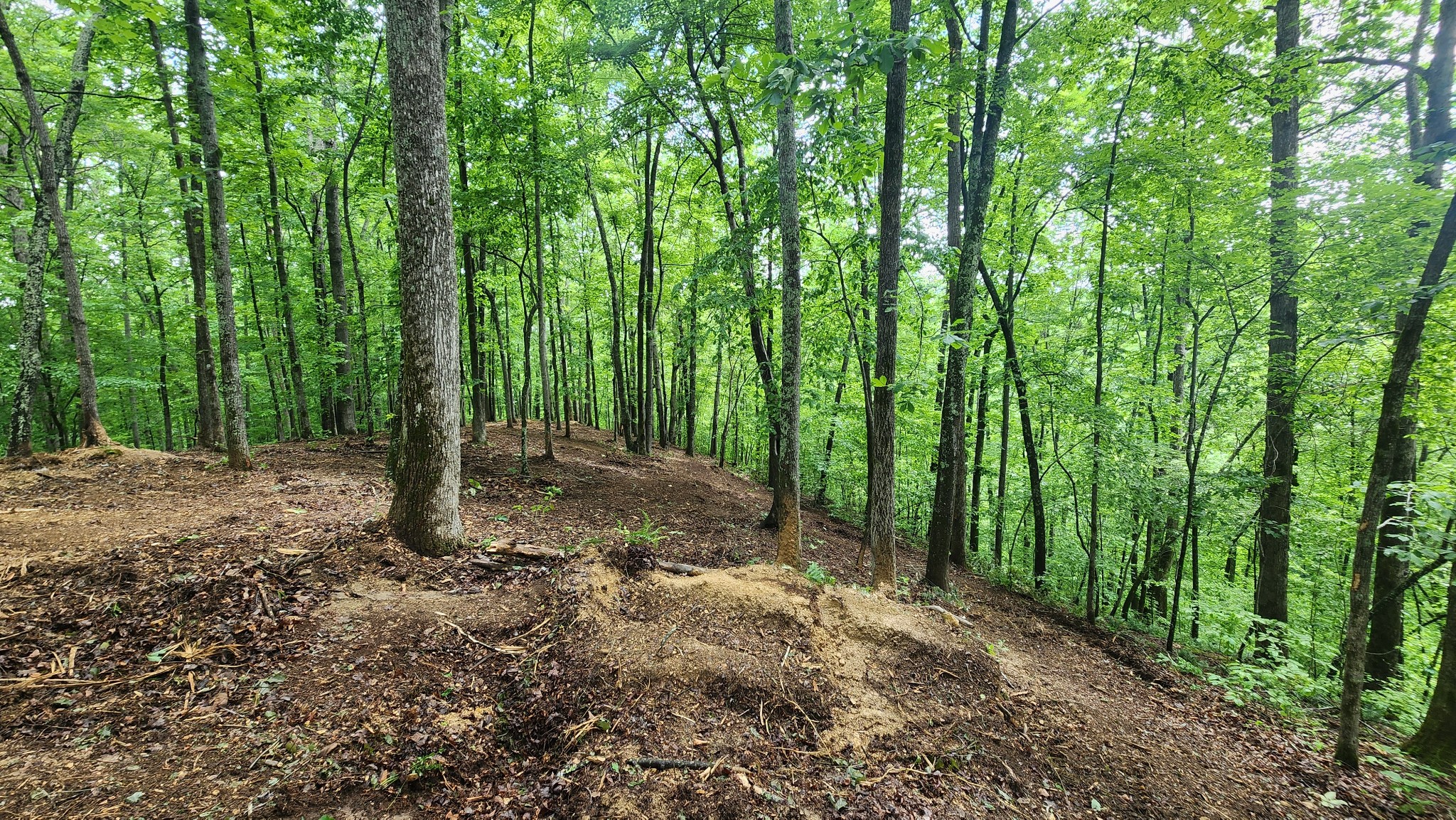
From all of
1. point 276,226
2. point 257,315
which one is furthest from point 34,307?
point 257,315

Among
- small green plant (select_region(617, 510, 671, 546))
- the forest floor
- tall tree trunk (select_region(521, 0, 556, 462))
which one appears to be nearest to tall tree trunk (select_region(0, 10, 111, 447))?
the forest floor

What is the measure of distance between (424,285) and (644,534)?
4.03m

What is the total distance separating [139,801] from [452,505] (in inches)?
118

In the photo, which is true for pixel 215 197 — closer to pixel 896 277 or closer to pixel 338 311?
pixel 338 311

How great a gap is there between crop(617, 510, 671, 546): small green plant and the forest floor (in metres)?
0.65

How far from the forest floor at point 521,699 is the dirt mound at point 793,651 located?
21mm

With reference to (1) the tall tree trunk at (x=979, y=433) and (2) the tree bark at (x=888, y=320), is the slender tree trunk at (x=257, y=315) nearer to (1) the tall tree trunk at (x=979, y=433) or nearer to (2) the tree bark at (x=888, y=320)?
(2) the tree bark at (x=888, y=320)

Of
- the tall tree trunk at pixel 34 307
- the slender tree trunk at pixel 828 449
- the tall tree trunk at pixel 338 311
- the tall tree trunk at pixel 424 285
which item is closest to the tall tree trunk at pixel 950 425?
the slender tree trunk at pixel 828 449

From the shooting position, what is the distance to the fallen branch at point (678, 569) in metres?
5.48

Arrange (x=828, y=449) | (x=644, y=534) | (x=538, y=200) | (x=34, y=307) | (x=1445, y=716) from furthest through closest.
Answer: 1. (x=828, y=449)
2. (x=538, y=200)
3. (x=34, y=307)
4. (x=644, y=534)
5. (x=1445, y=716)

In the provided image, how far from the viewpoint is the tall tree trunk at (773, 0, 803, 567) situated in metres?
6.45

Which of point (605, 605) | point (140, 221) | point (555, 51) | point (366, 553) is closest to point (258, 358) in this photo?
point (140, 221)

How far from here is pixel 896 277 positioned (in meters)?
6.16

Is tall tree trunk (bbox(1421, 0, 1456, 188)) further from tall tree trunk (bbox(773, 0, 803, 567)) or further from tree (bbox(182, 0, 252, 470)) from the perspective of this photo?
tree (bbox(182, 0, 252, 470))
